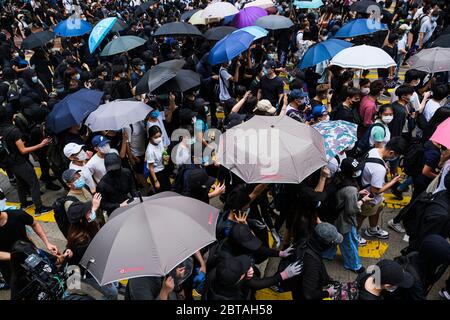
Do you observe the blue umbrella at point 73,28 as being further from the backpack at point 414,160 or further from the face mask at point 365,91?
the backpack at point 414,160

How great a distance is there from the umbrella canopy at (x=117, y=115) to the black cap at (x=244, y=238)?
243cm

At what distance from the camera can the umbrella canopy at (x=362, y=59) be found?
6.27m

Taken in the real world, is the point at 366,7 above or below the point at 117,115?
above

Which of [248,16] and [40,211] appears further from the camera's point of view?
→ [248,16]

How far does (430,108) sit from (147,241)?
5153 millimetres

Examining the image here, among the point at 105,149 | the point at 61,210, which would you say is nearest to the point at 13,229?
the point at 61,210

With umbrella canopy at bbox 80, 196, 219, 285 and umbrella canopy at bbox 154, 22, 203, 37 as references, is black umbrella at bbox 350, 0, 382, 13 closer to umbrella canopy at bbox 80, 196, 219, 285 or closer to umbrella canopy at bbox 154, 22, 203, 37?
umbrella canopy at bbox 154, 22, 203, 37

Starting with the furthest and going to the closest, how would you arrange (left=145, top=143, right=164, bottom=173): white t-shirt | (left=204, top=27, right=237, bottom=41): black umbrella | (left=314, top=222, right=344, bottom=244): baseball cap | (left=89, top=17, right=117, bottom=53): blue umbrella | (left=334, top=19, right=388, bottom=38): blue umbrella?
(left=204, top=27, right=237, bottom=41): black umbrella, (left=334, top=19, right=388, bottom=38): blue umbrella, (left=89, top=17, right=117, bottom=53): blue umbrella, (left=145, top=143, right=164, bottom=173): white t-shirt, (left=314, top=222, right=344, bottom=244): baseball cap

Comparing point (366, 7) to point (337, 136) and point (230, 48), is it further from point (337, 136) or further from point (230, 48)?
point (337, 136)

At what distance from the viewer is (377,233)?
5184 millimetres

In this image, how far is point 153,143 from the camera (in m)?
5.11

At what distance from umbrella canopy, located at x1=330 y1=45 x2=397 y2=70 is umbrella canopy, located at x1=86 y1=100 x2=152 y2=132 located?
3.54 metres

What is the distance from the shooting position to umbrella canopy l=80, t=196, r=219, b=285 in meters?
2.74

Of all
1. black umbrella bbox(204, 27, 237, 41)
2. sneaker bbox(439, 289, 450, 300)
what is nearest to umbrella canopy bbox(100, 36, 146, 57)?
black umbrella bbox(204, 27, 237, 41)
